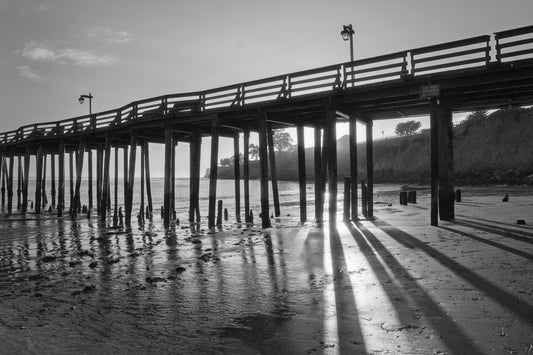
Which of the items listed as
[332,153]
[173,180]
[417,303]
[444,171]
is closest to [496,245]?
[417,303]

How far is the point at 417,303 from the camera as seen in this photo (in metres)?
5.34

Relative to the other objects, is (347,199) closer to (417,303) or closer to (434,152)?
(434,152)

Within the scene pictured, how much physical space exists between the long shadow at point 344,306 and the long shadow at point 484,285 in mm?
1825

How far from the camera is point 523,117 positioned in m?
54.0

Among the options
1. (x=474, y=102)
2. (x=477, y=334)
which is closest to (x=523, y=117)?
(x=474, y=102)

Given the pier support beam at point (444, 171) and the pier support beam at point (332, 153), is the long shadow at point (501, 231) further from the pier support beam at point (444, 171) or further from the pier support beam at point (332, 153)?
the pier support beam at point (332, 153)

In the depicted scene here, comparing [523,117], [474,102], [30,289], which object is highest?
[523,117]

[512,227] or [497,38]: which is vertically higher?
[497,38]

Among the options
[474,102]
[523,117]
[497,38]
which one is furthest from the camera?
[523,117]

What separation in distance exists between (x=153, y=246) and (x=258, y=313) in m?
7.55

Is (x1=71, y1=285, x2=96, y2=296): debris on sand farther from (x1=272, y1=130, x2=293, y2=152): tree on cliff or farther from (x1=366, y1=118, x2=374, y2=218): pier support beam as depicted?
(x1=272, y1=130, x2=293, y2=152): tree on cliff

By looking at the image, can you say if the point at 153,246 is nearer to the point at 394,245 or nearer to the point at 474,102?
the point at 394,245

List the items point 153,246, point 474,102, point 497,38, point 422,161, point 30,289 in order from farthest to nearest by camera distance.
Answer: point 422,161, point 474,102, point 153,246, point 497,38, point 30,289

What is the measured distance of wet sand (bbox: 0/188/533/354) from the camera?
14.4ft
